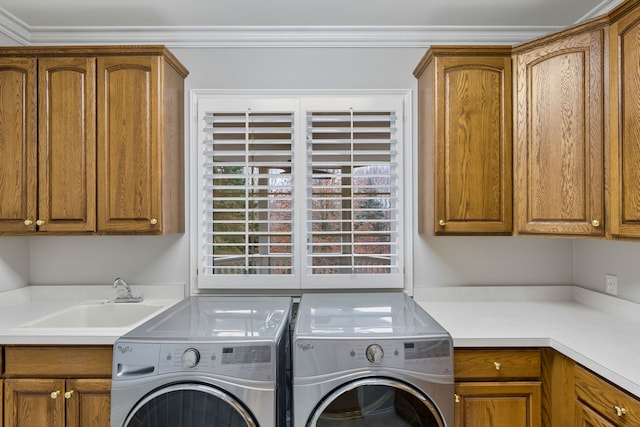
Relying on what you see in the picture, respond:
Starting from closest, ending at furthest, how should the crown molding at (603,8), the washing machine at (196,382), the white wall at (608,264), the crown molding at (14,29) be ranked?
the washing machine at (196,382)
the white wall at (608,264)
the crown molding at (603,8)
the crown molding at (14,29)

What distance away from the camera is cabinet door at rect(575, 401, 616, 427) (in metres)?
1.44

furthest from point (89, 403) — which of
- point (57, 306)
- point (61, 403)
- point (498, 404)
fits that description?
point (498, 404)

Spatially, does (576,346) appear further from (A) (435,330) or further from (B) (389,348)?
(B) (389,348)

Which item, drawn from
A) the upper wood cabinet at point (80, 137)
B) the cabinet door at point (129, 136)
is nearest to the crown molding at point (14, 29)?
the upper wood cabinet at point (80, 137)

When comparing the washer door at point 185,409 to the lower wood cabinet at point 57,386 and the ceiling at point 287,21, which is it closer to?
the lower wood cabinet at point 57,386

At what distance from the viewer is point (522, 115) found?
2072 millimetres

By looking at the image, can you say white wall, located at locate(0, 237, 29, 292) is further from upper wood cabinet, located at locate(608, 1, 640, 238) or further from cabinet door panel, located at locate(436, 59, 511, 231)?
upper wood cabinet, located at locate(608, 1, 640, 238)

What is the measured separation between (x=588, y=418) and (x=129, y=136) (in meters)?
2.39

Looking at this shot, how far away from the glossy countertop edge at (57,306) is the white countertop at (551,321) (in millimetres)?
1509

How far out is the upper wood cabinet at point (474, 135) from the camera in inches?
83.6

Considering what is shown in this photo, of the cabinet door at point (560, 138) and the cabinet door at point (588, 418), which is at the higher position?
the cabinet door at point (560, 138)

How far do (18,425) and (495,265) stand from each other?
8.50 ft

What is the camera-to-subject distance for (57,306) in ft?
7.73

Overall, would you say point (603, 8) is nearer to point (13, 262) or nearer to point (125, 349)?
point (125, 349)
